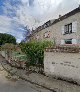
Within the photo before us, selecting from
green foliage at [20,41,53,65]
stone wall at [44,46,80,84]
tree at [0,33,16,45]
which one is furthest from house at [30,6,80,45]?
tree at [0,33,16,45]

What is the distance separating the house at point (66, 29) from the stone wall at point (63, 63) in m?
8.55

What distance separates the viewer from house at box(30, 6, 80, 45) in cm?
1877

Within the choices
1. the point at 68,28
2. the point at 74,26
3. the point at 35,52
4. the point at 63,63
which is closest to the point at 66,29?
the point at 68,28

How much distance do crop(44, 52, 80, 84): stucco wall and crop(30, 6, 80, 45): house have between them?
28.1 ft

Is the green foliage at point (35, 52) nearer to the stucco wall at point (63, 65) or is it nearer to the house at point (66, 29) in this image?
the stucco wall at point (63, 65)

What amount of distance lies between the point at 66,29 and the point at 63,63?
1183 centimetres

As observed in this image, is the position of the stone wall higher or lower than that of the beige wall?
lower

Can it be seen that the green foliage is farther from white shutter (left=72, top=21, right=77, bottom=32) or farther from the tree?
the tree

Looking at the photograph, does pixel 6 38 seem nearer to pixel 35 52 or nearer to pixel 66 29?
pixel 66 29

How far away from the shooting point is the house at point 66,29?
1877cm

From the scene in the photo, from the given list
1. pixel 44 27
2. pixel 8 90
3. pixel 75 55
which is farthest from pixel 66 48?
pixel 44 27

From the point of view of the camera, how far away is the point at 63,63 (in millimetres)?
9922

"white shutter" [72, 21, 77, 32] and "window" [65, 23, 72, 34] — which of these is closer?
"white shutter" [72, 21, 77, 32]

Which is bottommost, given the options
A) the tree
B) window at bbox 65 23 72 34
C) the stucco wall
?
the stucco wall
